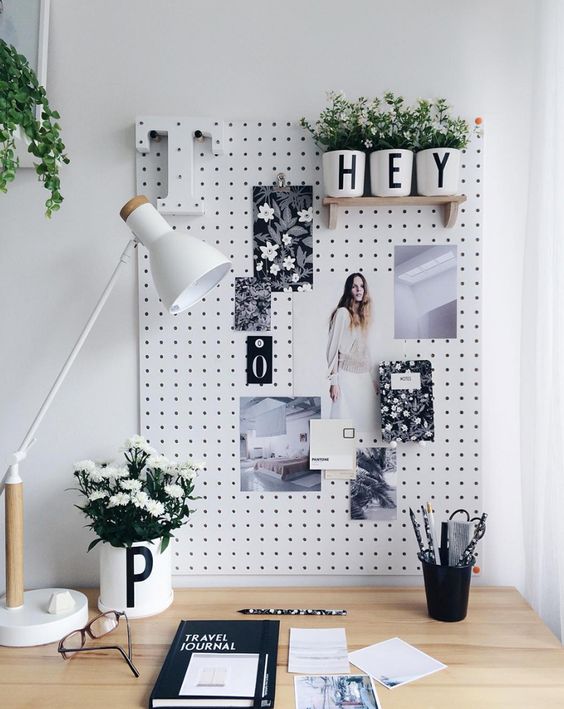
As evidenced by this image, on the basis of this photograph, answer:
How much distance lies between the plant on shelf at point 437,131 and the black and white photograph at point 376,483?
612 mm

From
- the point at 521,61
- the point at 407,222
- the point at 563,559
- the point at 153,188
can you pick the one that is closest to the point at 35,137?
the point at 153,188

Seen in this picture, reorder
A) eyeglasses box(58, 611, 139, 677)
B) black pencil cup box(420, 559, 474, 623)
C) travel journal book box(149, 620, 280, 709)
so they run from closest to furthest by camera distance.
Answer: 1. travel journal book box(149, 620, 280, 709)
2. eyeglasses box(58, 611, 139, 677)
3. black pencil cup box(420, 559, 474, 623)

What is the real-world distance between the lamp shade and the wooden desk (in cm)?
59

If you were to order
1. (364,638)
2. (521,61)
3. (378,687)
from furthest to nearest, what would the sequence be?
(521,61), (364,638), (378,687)

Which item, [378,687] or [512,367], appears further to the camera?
[512,367]

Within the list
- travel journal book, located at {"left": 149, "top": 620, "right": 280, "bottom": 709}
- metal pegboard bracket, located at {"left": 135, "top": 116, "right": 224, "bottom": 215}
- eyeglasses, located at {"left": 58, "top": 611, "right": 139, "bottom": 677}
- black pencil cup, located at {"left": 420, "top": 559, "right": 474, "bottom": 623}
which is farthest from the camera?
metal pegboard bracket, located at {"left": 135, "top": 116, "right": 224, "bottom": 215}

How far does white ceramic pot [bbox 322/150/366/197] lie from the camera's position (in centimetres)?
125

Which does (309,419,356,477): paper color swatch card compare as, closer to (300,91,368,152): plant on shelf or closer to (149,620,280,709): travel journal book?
(149,620,280,709): travel journal book

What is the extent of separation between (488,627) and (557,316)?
1.85 feet

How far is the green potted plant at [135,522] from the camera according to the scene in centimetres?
122

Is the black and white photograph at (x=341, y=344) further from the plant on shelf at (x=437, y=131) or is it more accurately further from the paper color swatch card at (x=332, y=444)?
the plant on shelf at (x=437, y=131)

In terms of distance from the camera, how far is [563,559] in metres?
1.15

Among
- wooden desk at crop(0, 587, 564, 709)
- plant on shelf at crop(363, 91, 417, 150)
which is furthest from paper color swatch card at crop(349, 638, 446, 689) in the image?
plant on shelf at crop(363, 91, 417, 150)

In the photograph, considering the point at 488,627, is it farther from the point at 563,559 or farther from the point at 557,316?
the point at 557,316
